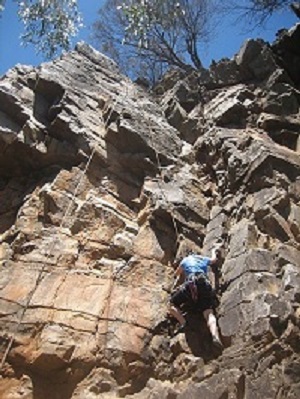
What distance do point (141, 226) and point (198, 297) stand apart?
2.46m

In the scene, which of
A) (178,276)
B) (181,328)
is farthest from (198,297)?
(178,276)

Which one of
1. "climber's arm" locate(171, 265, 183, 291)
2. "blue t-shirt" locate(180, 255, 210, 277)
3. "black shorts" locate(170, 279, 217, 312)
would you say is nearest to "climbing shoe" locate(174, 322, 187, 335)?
"black shorts" locate(170, 279, 217, 312)

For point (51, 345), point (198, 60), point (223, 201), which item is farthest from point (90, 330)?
point (198, 60)

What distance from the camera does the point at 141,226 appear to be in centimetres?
912

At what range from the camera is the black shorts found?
7.12 m

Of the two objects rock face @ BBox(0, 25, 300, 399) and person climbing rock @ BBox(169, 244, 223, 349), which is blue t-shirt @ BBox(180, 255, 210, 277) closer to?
person climbing rock @ BBox(169, 244, 223, 349)

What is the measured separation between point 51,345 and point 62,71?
7.52 meters

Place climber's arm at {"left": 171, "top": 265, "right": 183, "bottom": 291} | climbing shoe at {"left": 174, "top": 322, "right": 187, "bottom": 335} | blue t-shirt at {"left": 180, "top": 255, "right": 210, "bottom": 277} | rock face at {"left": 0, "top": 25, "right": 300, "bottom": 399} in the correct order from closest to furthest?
rock face at {"left": 0, "top": 25, "right": 300, "bottom": 399} < climbing shoe at {"left": 174, "top": 322, "right": 187, "bottom": 335} < blue t-shirt at {"left": 180, "top": 255, "right": 210, "bottom": 277} < climber's arm at {"left": 171, "top": 265, "right": 183, "bottom": 291}

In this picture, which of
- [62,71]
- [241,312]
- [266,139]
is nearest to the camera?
[241,312]

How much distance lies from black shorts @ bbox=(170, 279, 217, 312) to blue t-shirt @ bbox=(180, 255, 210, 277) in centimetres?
27

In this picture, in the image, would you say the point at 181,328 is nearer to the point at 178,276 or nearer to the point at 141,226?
the point at 178,276

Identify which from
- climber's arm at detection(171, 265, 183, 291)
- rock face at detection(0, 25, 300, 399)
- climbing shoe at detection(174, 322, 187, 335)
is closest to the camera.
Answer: rock face at detection(0, 25, 300, 399)

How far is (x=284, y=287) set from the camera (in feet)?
21.7

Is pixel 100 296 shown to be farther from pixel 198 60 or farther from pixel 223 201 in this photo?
pixel 198 60
